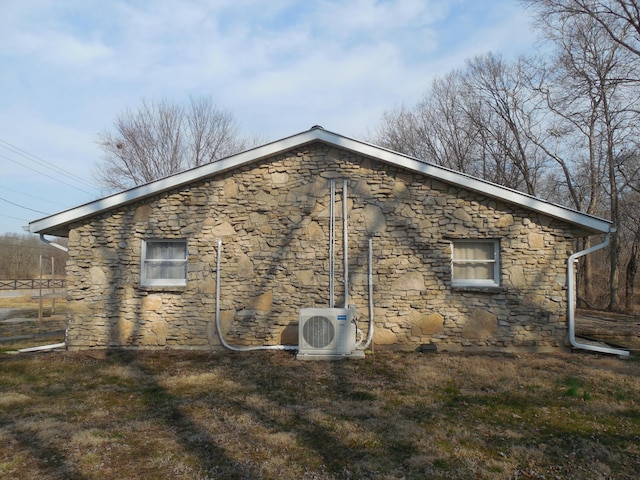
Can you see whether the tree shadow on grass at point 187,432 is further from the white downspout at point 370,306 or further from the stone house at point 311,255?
the white downspout at point 370,306

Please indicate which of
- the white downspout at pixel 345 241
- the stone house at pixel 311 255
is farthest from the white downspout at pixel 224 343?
the white downspout at pixel 345 241

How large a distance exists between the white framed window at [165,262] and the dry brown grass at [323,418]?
166 cm

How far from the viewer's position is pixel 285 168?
340 inches

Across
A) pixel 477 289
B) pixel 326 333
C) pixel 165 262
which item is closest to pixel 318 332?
pixel 326 333

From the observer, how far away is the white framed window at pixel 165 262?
872 centimetres

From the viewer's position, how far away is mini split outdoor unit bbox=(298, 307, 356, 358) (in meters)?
7.73

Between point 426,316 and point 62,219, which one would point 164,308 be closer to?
point 62,219

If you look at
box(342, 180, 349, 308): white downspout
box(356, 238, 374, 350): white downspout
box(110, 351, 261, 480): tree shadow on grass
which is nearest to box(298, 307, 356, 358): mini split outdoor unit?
box(356, 238, 374, 350): white downspout

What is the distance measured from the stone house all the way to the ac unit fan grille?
0.69m

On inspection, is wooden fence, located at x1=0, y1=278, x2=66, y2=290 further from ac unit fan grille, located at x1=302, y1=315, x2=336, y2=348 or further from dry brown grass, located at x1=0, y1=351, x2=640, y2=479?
ac unit fan grille, located at x1=302, y1=315, x2=336, y2=348

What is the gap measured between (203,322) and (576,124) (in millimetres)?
18018

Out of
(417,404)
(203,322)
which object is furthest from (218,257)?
(417,404)

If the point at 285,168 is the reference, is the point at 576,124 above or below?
above

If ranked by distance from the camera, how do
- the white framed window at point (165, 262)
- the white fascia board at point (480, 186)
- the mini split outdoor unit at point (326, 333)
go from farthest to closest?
the white framed window at point (165, 262) < the white fascia board at point (480, 186) < the mini split outdoor unit at point (326, 333)
